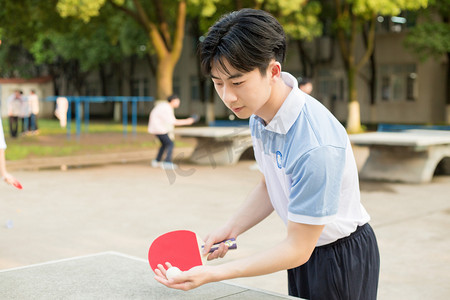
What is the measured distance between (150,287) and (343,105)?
35134 millimetres

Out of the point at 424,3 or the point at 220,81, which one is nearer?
the point at 220,81

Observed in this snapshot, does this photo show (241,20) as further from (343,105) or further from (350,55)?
(343,105)

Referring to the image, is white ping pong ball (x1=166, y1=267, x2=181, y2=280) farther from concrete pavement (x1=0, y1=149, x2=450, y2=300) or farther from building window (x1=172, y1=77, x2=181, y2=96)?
building window (x1=172, y1=77, x2=181, y2=96)

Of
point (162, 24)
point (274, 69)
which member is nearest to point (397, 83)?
point (162, 24)

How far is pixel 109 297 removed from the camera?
9.06 feet

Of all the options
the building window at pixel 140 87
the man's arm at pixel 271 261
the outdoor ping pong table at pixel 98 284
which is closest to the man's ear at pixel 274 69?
the man's arm at pixel 271 261

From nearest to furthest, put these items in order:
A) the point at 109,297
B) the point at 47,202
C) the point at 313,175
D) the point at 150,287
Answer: the point at 313,175 < the point at 109,297 < the point at 150,287 < the point at 47,202

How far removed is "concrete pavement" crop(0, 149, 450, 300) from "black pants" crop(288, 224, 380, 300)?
6.14 ft

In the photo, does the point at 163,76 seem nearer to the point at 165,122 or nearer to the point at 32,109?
the point at 32,109

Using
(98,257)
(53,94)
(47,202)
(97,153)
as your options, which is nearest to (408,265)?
(98,257)

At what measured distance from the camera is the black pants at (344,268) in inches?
97.7

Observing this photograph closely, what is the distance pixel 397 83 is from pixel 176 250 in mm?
33903

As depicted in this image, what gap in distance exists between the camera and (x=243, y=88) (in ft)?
6.84

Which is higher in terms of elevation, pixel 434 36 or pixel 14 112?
pixel 434 36
